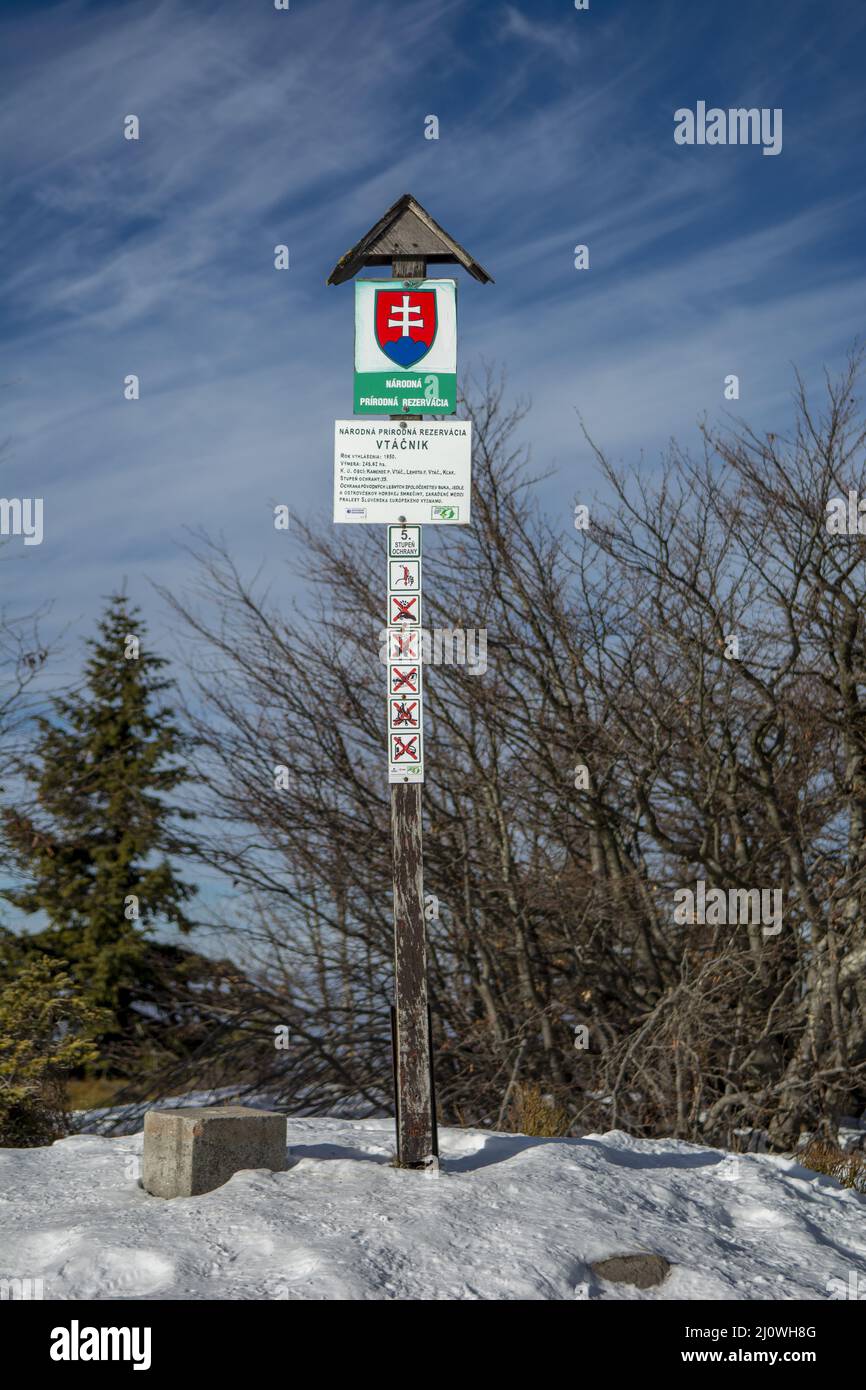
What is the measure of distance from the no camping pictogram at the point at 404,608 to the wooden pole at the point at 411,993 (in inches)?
33.9

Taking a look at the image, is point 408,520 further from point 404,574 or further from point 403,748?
point 403,748

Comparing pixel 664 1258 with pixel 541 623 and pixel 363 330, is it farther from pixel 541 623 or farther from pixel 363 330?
pixel 541 623

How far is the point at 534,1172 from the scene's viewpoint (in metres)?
6.01

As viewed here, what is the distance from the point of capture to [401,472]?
643 centimetres

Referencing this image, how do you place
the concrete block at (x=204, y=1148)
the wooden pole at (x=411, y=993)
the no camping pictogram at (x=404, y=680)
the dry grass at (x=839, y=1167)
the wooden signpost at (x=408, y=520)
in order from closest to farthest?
1. the concrete block at (x=204, y=1148)
2. the wooden pole at (x=411, y=993)
3. the wooden signpost at (x=408, y=520)
4. the no camping pictogram at (x=404, y=680)
5. the dry grass at (x=839, y=1167)

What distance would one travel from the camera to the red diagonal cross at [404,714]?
646 centimetres

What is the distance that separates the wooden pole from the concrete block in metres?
0.62

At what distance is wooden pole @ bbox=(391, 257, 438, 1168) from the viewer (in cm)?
616

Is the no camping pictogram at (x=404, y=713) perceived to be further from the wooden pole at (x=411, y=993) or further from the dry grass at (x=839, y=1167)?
the dry grass at (x=839, y=1167)

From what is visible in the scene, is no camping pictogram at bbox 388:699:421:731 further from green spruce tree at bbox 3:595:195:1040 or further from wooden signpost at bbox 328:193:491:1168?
green spruce tree at bbox 3:595:195:1040

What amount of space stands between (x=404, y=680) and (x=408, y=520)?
0.82 meters

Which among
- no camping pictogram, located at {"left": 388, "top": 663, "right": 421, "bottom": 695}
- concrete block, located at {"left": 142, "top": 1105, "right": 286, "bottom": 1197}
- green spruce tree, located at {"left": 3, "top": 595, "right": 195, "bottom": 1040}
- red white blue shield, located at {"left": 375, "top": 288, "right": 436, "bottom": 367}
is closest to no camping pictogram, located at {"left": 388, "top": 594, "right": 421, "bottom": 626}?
no camping pictogram, located at {"left": 388, "top": 663, "right": 421, "bottom": 695}

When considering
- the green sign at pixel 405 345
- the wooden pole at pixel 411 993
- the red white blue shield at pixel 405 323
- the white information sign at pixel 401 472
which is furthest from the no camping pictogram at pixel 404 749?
the red white blue shield at pixel 405 323
